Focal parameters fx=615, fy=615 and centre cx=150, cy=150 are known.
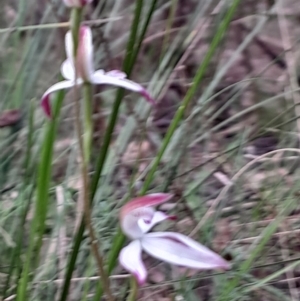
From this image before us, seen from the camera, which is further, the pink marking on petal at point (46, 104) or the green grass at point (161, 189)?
the green grass at point (161, 189)

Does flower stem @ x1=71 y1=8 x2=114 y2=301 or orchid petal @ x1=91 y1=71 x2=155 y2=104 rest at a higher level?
orchid petal @ x1=91 y1=71 x2=155 y2=104

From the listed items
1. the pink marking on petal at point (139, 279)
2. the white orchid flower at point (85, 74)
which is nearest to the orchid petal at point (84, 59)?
the white orchid flower at point (85, 74)

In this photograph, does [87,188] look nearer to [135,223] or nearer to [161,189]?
[135,223]

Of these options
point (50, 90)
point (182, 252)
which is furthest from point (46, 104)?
point (182, 252)

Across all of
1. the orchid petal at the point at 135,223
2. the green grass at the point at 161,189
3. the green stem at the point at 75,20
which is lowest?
the orchid petal at the point at 135,223

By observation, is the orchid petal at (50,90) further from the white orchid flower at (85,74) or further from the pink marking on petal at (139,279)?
the pink marking on petal at (139,279)

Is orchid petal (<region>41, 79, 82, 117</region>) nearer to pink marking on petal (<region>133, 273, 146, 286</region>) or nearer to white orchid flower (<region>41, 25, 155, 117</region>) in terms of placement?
white orchid flower (<region>41, 25, 155, 117</region>)

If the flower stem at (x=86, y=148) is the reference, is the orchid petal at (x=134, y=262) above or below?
below

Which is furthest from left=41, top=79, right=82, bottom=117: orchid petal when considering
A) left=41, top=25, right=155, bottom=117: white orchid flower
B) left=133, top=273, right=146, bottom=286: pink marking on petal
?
left=133, top=273, right=146, bottom=286: pink marking on petal
